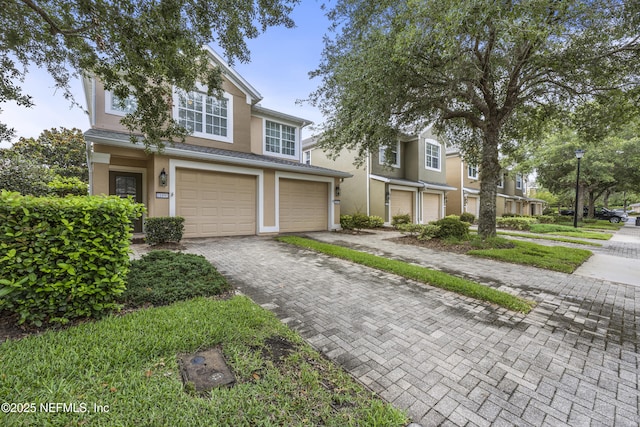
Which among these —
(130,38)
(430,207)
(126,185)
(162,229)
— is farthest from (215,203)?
(430,207)

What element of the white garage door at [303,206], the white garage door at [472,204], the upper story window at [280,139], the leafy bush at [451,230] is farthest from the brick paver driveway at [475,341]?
the white garage door at [472,204]

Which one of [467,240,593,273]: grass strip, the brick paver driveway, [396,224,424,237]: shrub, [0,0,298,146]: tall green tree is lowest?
the brick paver driveway

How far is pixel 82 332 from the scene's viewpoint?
2619mm

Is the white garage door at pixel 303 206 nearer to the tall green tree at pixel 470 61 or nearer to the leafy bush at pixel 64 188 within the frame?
the tall green tree at pixel 470 61

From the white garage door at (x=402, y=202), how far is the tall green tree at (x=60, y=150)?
20872mm

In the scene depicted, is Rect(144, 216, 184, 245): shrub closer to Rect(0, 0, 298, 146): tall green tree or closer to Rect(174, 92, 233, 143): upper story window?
Rect(0, 0, 298, 146): tall green tree

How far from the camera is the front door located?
9.43 meters

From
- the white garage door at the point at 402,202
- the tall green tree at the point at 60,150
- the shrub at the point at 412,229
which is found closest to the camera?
the shrub at the point at 412,229

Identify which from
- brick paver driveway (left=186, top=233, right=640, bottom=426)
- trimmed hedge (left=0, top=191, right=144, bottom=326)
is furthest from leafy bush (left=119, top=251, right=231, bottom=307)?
brick paver driveway (left=186, top=233, right=640, bottom=426)

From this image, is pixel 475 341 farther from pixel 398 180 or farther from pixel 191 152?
pixel 398 180

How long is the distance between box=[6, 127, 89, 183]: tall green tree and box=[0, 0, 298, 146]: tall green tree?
15.0 meters

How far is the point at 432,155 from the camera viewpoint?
60.0 ft

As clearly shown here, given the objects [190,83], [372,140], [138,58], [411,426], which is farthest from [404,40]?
[411,426]

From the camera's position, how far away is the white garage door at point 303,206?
11484 mm
